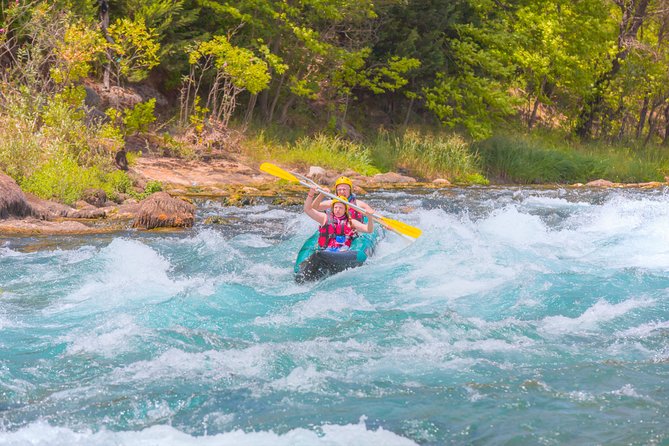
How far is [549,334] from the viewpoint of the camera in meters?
6.20

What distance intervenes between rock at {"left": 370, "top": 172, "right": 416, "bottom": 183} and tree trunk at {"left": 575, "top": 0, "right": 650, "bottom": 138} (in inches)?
406

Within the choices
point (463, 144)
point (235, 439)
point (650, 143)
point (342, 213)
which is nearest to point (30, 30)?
point (342, 213)

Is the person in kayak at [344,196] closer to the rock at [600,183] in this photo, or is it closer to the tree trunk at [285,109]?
the tree trunk at [285,109]

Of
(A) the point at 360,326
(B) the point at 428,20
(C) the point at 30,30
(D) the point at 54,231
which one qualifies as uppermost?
(B) the point at 428,20

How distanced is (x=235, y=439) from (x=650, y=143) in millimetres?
26486

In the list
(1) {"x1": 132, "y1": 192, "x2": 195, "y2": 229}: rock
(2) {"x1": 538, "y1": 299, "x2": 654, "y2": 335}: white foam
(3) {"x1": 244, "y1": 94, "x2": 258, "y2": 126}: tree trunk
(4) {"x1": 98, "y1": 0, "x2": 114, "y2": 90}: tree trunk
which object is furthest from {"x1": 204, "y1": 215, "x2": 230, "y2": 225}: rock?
(3) {"x1": 244, "y1": 94, "x2": 258, "y2": 126}: tree trunk

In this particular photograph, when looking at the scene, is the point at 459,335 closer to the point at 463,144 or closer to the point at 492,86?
the point at 463,144

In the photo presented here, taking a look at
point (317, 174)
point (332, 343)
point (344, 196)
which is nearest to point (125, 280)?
point (332, 343)

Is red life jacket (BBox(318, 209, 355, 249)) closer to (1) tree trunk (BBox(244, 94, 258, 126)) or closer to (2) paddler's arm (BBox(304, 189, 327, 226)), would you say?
(2) paddler's arm (BBox(304, 189, 327, 226))

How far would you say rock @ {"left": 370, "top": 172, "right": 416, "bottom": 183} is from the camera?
18.1 m

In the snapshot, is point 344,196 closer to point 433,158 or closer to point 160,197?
point 160,197

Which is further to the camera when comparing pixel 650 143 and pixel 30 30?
pixel 650 143

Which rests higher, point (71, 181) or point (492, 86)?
point (492, 86)

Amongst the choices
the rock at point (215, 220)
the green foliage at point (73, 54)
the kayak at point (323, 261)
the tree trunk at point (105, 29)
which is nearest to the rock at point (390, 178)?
the tree trunk at point (105, 29)
